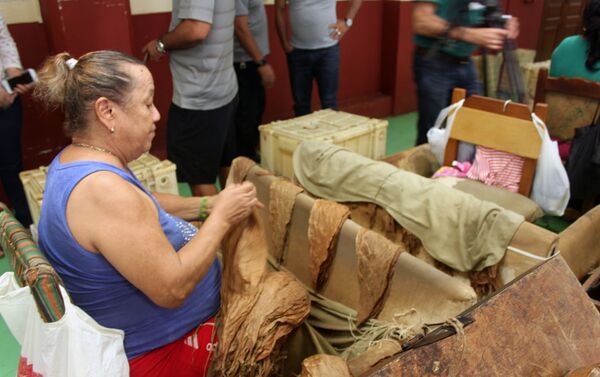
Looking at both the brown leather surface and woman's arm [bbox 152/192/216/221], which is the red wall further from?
the brown leather surface

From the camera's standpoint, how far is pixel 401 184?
1.81m

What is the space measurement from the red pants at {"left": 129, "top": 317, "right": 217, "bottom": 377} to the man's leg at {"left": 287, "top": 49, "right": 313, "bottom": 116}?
7.64 feet

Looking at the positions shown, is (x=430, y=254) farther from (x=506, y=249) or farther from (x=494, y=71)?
(x=494, y=71)

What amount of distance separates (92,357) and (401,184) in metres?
1.22

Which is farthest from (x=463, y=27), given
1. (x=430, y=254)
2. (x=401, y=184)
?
(x=430, y=254)

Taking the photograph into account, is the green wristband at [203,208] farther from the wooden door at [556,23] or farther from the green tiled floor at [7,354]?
the wooden door at [556,23]

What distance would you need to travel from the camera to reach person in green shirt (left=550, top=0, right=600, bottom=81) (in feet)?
8.69

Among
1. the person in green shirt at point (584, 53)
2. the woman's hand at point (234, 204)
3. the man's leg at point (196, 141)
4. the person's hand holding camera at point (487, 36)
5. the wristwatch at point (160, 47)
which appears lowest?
the man's leg at point (196, 141)

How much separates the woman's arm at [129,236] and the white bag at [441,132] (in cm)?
167

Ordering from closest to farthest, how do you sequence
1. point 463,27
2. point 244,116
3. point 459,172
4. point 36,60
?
point 463,27, point 459,172, point 36,60, point 244,116

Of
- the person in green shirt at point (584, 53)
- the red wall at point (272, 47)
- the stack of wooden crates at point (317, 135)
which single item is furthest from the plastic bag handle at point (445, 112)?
the red wall at point (272, 47)

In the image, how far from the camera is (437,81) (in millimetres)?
2301

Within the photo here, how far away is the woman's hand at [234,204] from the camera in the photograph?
3.98 ft

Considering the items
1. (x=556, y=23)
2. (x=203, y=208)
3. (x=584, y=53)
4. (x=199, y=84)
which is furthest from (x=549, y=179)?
(x=556, y=23)
